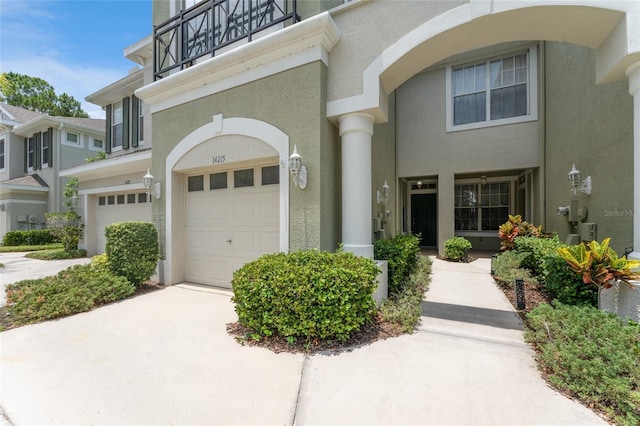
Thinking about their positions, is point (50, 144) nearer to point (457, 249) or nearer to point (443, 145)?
point (443, 145)

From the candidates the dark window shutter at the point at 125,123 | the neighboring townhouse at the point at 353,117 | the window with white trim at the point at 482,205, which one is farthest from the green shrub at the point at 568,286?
the dark window shutter at the point at 125,123

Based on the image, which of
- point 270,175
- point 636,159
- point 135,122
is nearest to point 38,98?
point 135,122

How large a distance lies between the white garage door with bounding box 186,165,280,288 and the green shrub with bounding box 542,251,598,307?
15.3 feet

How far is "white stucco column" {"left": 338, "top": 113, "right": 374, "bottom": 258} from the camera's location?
4.74 meters

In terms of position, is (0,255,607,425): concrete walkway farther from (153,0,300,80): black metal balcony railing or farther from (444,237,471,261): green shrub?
(153,0,300,80): black metal balcony railing

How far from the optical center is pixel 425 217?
39.9ft

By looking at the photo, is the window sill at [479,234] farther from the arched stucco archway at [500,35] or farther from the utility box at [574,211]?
the arched stucco archway at [500,35]

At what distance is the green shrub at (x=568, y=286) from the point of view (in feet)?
13.0

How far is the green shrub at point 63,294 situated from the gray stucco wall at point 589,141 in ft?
30.7

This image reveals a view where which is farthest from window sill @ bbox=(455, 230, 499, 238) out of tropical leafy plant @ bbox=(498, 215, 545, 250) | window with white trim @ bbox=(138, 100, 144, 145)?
window with white trim @ bbox=(138, 100, 144, 145)

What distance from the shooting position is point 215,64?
5684 mm

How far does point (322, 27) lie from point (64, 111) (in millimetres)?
34414

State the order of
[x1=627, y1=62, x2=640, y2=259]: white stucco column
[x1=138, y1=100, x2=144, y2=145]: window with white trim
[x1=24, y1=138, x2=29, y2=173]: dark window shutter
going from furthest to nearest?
[x1=24, y1=138, x2=29, y2=173]: dark window shutter → [x1=138, y1=100, x2=144, y2=145]: window with white trim → [x1=627, y1=62, x2=640, y2=259]: white stucco column

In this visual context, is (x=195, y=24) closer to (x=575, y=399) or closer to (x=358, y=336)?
(x=358, y=336)
